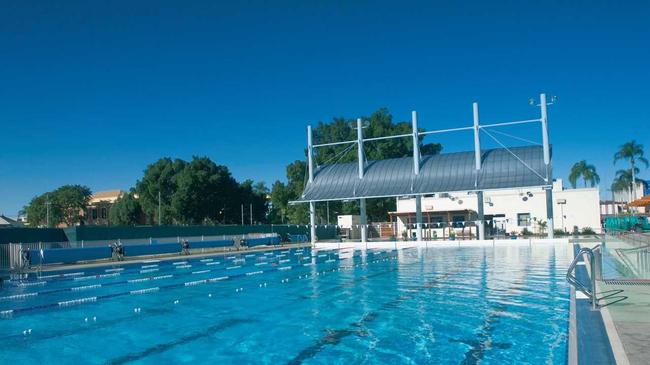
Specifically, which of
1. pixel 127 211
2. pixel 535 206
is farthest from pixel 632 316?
pixel 127 211

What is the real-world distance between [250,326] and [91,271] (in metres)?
15.0

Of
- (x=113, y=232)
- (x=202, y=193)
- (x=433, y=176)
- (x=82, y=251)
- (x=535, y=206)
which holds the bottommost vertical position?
(x=82, y=251)

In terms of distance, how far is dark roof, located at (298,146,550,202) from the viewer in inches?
1361

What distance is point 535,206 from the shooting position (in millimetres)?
46844

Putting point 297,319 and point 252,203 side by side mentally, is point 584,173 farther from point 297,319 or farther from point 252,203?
point 297,319

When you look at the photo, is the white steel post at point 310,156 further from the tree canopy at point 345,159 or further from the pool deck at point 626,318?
the pool deck at point 626,318

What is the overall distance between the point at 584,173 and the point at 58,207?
269 feet

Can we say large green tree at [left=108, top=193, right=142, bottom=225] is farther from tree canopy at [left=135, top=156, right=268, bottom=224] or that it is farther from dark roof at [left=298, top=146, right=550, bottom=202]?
dark roof at [left=298, top=146, right=550, bottom=202]

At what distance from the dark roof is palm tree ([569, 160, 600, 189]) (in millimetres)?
53206

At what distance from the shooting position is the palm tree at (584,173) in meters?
82.2

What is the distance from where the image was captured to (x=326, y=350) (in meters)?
7.27

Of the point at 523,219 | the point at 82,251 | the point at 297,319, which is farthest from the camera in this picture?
the point at 523,219

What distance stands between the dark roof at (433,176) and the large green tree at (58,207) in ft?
187

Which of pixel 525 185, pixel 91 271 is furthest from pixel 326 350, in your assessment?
pixel 525 185
